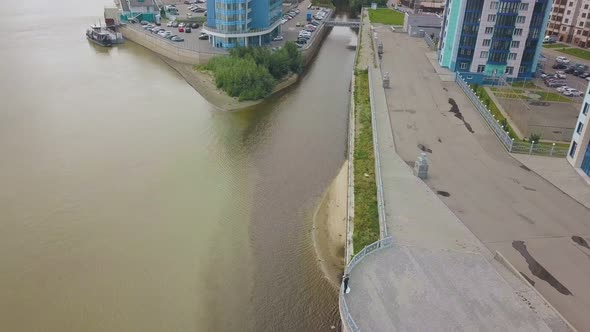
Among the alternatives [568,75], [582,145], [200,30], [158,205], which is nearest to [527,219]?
[582,145]

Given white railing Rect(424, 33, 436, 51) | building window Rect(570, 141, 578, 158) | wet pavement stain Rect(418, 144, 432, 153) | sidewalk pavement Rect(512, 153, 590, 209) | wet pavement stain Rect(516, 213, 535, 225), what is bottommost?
wet pavement stain Rect(516, 213, 535, 225)

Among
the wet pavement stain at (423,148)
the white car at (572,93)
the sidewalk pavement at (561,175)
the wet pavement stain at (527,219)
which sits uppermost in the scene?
the white car at (572,93)

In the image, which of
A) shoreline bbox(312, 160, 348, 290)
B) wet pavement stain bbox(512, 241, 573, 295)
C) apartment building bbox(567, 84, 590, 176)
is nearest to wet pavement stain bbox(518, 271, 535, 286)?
wet pavement stain bbox(512, 241, 573, 295)

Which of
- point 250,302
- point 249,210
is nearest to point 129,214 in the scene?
point 249,210

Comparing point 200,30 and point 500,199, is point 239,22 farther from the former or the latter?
point 500,199

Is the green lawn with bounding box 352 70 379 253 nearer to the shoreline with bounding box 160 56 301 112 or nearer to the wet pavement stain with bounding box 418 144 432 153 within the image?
the wet pavement stain with bounding box 418 144 432 153

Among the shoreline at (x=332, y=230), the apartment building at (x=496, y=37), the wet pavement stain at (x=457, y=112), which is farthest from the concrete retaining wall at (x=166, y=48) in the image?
the shoreline at (x=332, y=230)

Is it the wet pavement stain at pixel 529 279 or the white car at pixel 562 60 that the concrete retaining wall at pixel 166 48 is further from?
the wet pavement stain at pixel 529 279
